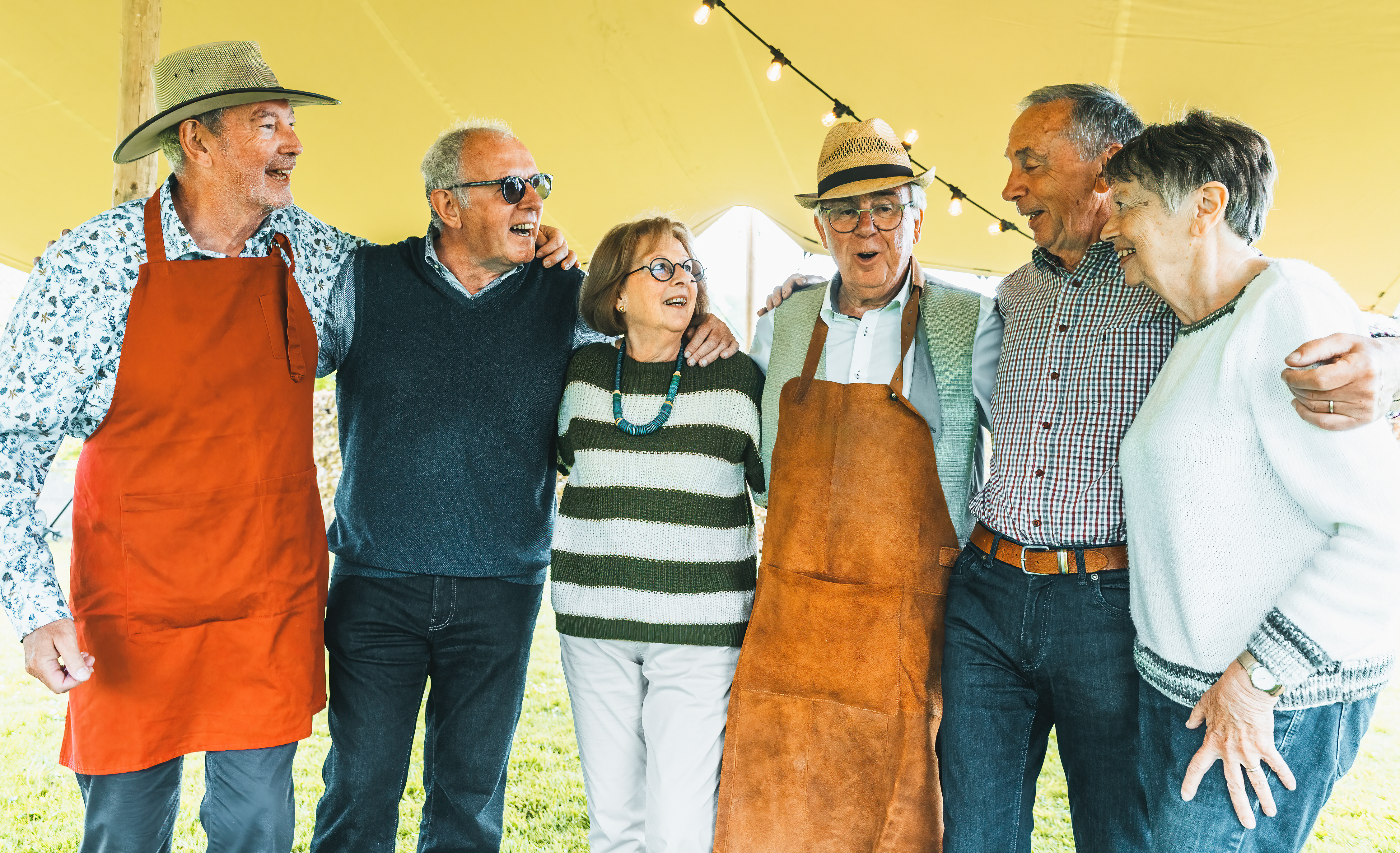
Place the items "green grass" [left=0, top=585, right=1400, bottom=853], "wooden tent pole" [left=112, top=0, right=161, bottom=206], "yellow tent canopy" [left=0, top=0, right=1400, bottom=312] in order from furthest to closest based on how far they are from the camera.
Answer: "yellow tent canopy" [left=0, top=0, right=1400, bottom=312]
"green grass" [left=0, top=585, right=1400, bottom=853]
"wooden tent pole" [left=112, top=0, right=161, bottom=206]

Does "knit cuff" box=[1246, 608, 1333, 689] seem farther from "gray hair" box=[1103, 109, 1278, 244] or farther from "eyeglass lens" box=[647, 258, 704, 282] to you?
"eyeglass lens" box=[647, 258, 704, 282]

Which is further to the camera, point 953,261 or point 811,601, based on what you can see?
point 953,261

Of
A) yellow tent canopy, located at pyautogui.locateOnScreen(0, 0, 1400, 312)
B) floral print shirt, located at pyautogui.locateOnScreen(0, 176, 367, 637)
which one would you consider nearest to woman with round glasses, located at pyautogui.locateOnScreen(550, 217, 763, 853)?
floral print shirt, located at pyautogui.locateOnScreen(0, 176, 367, 637)

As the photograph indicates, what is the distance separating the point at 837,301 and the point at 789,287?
20 centimetres

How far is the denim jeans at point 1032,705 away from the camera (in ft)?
5.40

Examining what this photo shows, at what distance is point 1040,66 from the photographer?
400 cm

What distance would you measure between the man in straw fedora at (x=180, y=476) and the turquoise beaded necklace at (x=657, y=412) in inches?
28.0

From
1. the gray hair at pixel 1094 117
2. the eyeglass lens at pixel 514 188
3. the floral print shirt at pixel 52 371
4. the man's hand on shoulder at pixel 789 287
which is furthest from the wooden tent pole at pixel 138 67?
the gray hair at pixel 1094 117

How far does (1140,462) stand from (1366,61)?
314 centimetres

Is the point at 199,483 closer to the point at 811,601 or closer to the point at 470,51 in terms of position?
the point at 811,601

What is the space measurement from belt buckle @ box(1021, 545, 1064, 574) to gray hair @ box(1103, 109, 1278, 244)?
24.9 inches

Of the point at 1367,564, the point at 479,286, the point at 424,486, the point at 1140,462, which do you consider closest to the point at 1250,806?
the point at 1367,564

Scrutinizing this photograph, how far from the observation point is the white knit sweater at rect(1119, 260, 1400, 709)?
1236 mm

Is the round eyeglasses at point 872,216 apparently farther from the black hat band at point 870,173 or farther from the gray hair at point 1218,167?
the gray hair at point 1218,167
